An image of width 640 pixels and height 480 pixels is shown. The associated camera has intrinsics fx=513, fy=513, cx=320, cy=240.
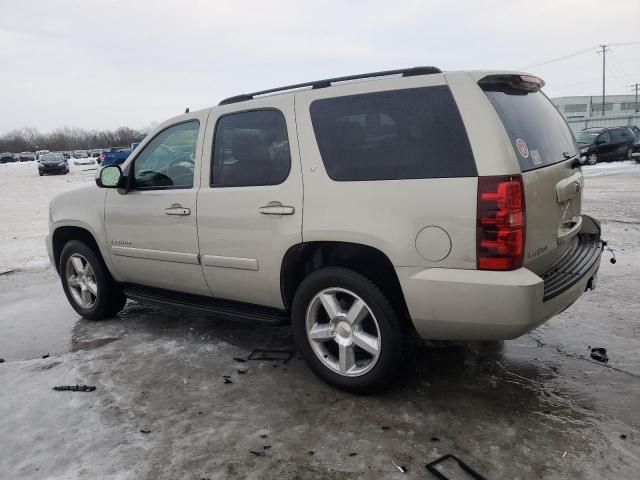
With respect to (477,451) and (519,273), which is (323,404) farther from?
(519,273)

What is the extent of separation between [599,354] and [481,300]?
5.36ft

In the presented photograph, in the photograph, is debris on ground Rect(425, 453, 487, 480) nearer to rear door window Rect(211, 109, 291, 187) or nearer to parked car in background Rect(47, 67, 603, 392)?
parked car in background Rect(47, 67, 603, 392)

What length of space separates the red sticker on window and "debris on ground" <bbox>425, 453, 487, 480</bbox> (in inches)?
65.3

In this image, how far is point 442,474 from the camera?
8.11 feet

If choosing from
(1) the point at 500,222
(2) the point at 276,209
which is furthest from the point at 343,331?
(1) the point at 500,222

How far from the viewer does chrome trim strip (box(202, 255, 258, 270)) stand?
11.8 feet

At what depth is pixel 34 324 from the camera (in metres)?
5.14

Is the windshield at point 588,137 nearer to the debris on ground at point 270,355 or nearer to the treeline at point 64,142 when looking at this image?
the debris on ground at point 270,355

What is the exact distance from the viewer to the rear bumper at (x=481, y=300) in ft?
8.75

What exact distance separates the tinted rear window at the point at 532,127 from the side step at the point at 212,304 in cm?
190

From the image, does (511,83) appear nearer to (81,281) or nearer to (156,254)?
(156,254)

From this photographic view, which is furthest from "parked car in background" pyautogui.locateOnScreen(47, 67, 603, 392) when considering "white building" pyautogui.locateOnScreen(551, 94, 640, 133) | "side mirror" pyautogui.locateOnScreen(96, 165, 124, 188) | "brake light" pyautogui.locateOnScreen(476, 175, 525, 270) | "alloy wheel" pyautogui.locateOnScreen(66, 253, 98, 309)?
"white building" pyautogui.locateOnScreen(551, 94, 640, 133)

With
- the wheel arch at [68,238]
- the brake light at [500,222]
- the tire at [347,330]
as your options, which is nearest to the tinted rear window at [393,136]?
the brake light at [500,222]

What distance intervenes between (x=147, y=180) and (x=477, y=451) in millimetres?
3269
